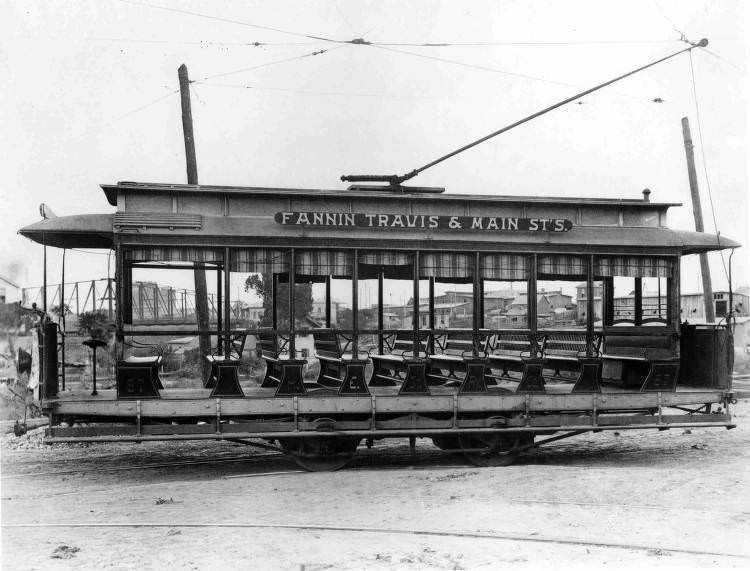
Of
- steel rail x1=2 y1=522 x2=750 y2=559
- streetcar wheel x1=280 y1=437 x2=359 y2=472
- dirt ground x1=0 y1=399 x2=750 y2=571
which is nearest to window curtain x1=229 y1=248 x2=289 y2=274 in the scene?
streetcar wheel x1=280 y1=437 x2=359 y2=472

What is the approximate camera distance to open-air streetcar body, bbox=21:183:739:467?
8.44 meters

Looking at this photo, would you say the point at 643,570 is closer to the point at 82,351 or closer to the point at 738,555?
the point at 738,555

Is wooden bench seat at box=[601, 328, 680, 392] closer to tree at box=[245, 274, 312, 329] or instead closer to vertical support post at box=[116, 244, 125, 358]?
vertical support post at box=[116, 244, 125, 358]

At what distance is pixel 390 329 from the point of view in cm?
939

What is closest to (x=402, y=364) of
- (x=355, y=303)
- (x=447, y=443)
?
(x=447, y=443)

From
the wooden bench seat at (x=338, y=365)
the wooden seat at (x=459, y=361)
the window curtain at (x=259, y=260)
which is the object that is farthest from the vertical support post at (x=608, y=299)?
the window curtain at (x=259, y=260)

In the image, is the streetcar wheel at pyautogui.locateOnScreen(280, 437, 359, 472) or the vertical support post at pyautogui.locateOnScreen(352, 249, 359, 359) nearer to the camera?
the vertical support post at pyautogui.locateOnScreen(352, 249, 359, 359)

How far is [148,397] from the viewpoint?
8.45 m

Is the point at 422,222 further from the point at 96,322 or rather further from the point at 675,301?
the point at 96,322

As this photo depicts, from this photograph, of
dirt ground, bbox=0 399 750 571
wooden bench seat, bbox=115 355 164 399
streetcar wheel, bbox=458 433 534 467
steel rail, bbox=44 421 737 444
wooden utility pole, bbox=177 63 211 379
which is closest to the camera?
dirt ground, bbox=0 399 750 571

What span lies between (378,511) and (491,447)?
2.77 metres

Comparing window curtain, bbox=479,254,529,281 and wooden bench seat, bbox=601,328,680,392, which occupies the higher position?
window curtain, bbox=479,254,529,281

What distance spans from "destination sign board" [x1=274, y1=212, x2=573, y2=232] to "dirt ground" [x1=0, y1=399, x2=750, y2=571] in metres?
3.14

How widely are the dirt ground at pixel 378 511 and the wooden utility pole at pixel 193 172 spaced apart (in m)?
3.40
